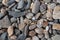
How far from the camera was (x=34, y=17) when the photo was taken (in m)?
1.07

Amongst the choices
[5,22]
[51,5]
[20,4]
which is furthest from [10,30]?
[51,5]

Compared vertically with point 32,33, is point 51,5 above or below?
above

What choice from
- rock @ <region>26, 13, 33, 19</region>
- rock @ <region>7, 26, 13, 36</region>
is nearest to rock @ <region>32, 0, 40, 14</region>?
rock @ <region>26, 13, 33, 19</region>

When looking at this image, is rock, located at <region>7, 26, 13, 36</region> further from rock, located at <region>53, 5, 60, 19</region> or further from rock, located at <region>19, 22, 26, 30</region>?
rock, located at <region>53, 5, 60, 19</region>

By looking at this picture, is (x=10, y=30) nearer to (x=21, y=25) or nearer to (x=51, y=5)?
(x=21, y=25)

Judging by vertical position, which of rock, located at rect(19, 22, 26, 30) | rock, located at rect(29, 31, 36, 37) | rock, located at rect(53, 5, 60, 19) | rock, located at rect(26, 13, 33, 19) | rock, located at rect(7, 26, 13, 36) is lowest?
rock, located at rect(29, 31, 36, 37)

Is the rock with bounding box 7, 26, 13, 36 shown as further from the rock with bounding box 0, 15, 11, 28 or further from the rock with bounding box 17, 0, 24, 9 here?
the rock with bounding box 17, 0, 24, 9

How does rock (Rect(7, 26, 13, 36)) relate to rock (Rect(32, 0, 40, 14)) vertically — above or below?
below

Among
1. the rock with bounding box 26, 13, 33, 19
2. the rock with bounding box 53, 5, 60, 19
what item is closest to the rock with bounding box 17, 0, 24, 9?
the rock with bounding box 26, 13, 33, 19

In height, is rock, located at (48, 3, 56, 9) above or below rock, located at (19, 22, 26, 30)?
above

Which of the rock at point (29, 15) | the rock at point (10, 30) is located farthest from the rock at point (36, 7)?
the rock at point (10, 30)

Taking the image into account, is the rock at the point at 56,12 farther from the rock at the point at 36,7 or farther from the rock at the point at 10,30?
the rock at the point at 10,30

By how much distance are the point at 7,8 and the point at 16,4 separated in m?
0.06

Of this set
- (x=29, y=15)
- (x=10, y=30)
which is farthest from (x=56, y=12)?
(x=10, y=30)
